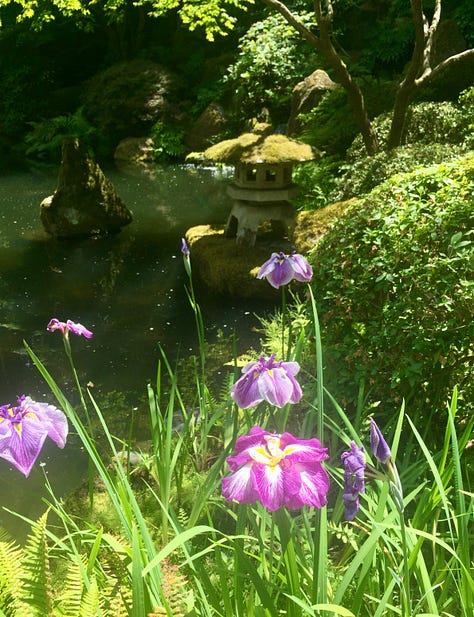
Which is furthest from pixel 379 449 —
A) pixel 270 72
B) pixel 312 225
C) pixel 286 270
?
pixel 270 72

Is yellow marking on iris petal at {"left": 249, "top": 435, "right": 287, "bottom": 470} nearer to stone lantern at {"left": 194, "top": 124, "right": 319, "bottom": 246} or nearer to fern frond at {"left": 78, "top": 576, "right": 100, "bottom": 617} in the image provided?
fern frond at {"left": 78, "top": 576, "right": 100, "bottom": 617}

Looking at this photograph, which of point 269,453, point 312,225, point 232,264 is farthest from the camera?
point 232,264

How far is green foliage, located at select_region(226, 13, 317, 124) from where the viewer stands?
12734 mm

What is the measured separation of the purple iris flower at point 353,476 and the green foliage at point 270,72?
12146 mm

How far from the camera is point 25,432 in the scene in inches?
51.2

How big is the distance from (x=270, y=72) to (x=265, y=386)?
42.5 feet

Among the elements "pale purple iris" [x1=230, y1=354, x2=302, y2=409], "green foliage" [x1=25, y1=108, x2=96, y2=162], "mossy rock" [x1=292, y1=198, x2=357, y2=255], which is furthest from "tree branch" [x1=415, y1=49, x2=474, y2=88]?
"green foliage" [x1=25, y1=108, x2=96, y2=162]

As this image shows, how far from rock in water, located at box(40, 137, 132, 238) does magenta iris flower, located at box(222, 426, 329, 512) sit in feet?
27.2

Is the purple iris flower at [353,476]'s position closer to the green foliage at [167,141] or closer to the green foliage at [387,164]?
the green foliage at [387,164]

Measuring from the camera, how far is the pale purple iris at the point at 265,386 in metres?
1.37

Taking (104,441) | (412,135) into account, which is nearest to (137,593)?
(104,441)

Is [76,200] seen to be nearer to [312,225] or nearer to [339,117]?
[339,117]

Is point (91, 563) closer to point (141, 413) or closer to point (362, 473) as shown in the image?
point (362, 473)

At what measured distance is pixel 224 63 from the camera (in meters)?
16.2
